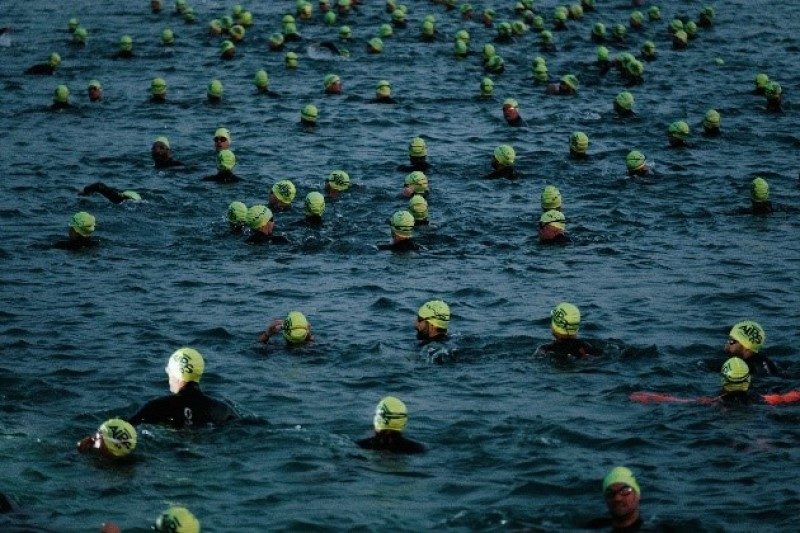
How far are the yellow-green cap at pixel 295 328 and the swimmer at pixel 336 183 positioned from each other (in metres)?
7.94

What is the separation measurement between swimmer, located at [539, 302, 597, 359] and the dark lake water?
191 millimetres

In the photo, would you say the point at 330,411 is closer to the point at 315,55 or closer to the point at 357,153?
the point at 357,153

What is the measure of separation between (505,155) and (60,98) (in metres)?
12.7

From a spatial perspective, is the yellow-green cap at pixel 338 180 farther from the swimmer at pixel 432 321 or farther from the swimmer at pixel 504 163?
the swimmer at pixel 432 321

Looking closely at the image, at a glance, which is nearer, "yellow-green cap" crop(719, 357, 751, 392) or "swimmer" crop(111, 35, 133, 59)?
"yellow-green cap" crop(719, 357, 751, 392)

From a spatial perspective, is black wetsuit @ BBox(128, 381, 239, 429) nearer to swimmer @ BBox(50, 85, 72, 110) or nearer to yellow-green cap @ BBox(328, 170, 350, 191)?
yellow-green cap @ BBox(328, 170, 350, 191)

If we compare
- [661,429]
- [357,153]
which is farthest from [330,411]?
[357,153]

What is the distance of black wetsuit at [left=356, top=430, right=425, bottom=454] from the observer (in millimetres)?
14148

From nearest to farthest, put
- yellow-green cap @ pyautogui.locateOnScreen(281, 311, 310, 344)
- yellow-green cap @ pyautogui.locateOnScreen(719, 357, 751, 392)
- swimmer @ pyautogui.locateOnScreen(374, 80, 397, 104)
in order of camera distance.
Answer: yellow-green cap @ pyautogui.locateOnScreen(719, 357, 751, 392)
yellow-green cap @ pyautogui.locateOnScreen(281, 311, 310, 344)
swimmer @ pyautogui.locateOnScreen(374, 80, 397, 104)

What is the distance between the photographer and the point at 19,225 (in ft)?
77.6

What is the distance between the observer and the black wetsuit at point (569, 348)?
56.4ft

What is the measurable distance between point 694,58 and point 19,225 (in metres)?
23.2

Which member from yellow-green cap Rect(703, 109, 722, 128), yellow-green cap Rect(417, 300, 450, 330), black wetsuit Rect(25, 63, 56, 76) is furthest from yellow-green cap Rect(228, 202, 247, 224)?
black wetsuit Rect(25, 63, 56, 76)

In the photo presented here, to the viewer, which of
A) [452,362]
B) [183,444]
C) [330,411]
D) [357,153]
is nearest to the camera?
[183,444]
